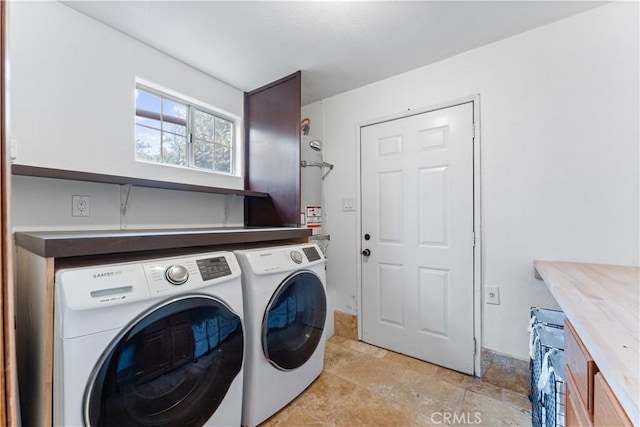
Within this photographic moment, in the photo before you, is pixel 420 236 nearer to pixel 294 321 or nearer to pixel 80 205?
pixel 294 321

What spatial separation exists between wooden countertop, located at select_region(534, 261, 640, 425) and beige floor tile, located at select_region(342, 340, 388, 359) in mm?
1340

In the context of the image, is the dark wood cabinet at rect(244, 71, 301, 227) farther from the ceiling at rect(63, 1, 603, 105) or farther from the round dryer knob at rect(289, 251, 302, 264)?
the round dryer knob at rect(289, 251, 302, 264)

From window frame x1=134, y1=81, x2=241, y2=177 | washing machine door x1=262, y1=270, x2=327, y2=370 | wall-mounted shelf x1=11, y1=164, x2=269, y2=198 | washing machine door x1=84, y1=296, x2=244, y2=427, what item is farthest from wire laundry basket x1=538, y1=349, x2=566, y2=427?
window frame x1=134, y1=81, x2=241, y2=177

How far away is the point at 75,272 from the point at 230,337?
25.3 inches

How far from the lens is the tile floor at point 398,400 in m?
1.46

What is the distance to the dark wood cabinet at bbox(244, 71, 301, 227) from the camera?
2.22 meters

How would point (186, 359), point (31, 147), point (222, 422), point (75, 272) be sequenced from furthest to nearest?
1. point (31, 147)
2. point (222, 422)
3. point (186, 359)
4. point (75, 272)

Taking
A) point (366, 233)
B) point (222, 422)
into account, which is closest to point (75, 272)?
point (222, 422)

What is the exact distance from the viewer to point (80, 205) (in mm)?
1586

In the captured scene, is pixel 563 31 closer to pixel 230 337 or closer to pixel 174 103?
pixel 230 337

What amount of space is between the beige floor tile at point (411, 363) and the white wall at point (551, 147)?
42cm

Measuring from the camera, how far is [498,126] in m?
1.82

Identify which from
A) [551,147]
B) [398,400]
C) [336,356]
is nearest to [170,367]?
[398,400]

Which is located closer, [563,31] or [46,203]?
[46,203]
